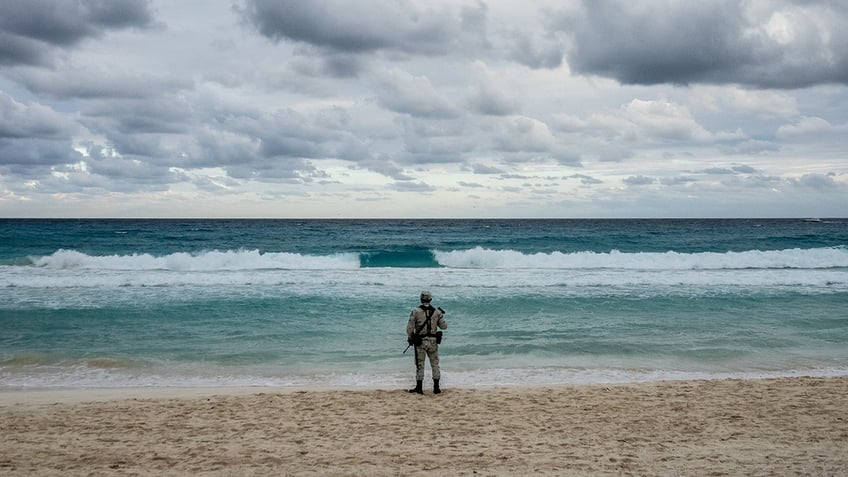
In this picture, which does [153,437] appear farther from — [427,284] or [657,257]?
[657,257]

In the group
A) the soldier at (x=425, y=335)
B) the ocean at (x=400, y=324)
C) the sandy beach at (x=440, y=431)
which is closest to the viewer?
the sandy beach at (x=440, y=431)

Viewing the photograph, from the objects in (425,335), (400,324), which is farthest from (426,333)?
(400,324)

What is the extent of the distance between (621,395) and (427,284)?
43.8ft

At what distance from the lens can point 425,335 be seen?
931cm

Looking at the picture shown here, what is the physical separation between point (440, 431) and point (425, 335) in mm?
2202

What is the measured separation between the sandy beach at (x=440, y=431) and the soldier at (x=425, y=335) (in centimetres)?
50

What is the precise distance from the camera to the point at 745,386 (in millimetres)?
9234

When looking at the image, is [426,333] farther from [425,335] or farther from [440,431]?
[440,431]

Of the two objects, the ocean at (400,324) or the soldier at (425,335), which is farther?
the ocean at (400,324)

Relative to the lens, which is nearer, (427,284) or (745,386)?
(745,386)

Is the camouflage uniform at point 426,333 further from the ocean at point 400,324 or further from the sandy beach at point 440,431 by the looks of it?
the ocean at point 400,324

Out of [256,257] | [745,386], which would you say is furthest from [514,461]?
[256,257]

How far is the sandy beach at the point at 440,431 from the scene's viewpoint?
20.2 feet

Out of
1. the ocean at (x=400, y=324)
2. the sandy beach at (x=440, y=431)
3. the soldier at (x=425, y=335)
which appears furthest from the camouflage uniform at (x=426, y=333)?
the ocean at (x=400, y=324)
